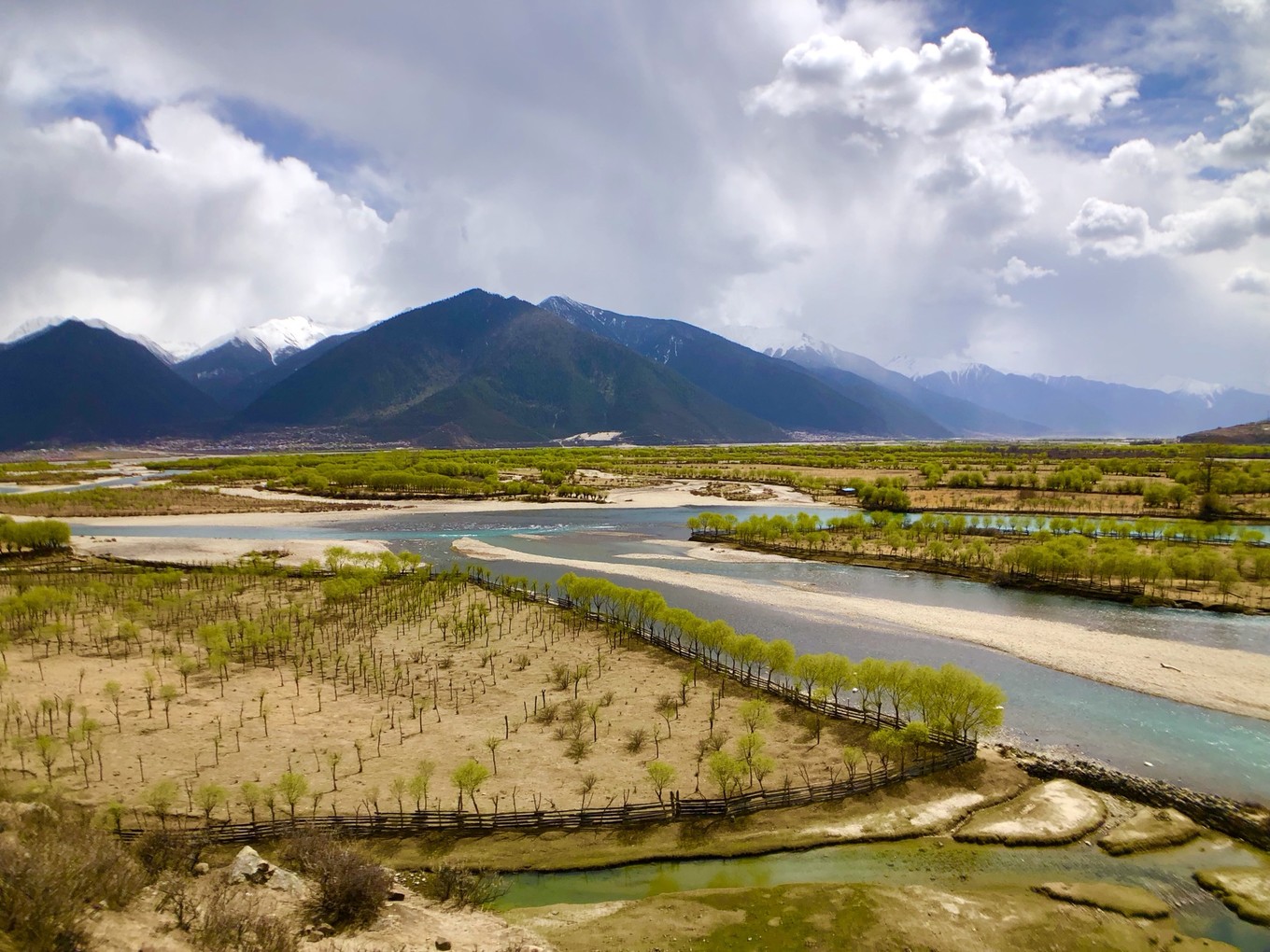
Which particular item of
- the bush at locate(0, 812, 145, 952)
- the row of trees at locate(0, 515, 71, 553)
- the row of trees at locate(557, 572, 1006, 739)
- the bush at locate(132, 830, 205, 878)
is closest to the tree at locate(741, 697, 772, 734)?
the row of trees at locate(557, 572, 1006, 739)

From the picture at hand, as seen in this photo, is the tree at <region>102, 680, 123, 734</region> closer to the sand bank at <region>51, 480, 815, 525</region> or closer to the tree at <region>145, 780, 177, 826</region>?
the tree at <region>145, 780, 177, 826</region>

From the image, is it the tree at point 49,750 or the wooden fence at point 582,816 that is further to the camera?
the tree at point 49,750

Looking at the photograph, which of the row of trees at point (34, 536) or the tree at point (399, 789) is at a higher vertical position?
the row of trees at point (34, 536)

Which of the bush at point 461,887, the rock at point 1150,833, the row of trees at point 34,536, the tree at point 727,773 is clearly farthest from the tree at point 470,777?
the row of trees at point 34,536

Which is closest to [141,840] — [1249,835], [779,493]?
[1249,835]

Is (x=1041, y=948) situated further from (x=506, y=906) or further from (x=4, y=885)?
(x=4, y=885)

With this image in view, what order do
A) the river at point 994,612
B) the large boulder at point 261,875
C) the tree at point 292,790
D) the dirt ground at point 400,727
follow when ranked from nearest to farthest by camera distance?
1. the large boulder at point 261,875
2. the tree at point 292,790
3. the dirt ground at point 400,727
4. the river at point 994,612

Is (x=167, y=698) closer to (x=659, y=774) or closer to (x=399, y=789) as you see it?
(x=399, y=789)

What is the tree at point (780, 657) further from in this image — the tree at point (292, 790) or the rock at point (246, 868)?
the rock at point (246, 868)
